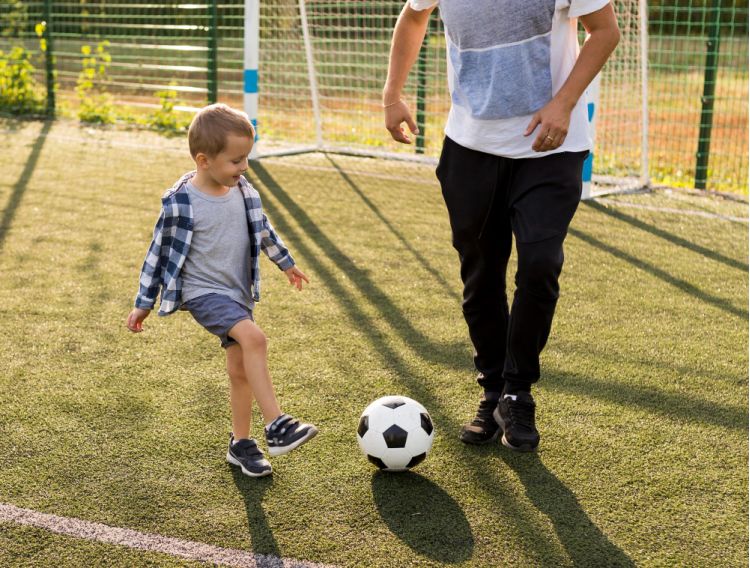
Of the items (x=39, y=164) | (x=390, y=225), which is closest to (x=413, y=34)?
(x=390, y=225)

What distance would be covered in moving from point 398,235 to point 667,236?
1918 millimetres

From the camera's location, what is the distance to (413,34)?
3488 mm

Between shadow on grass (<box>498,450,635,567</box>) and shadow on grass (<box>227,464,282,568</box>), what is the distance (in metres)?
0.84

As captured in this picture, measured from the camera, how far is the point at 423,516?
9.71ft

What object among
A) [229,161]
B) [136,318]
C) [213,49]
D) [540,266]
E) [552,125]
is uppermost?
[213,49]

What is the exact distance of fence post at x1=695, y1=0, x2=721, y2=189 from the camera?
8609 mm

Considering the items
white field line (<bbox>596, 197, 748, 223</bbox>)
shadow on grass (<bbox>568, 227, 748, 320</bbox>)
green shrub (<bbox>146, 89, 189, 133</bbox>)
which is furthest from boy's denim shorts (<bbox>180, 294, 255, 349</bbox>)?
green shrub (<bbox>146, 89, 189, 133</bbox>)

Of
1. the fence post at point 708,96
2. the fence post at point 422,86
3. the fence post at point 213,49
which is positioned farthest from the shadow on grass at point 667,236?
the fence post at point 213,49

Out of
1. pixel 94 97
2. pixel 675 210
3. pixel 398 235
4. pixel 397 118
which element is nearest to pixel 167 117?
pixel 94 97

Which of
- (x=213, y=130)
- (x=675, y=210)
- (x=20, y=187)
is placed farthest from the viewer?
(x=20, y=187)

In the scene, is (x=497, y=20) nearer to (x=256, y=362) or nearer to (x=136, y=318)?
(x=256, y=362)

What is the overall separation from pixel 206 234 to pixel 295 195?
199 inches

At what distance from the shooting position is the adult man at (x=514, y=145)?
→ 10.0ft

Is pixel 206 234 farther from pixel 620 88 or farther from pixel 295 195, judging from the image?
pixel 620 88
